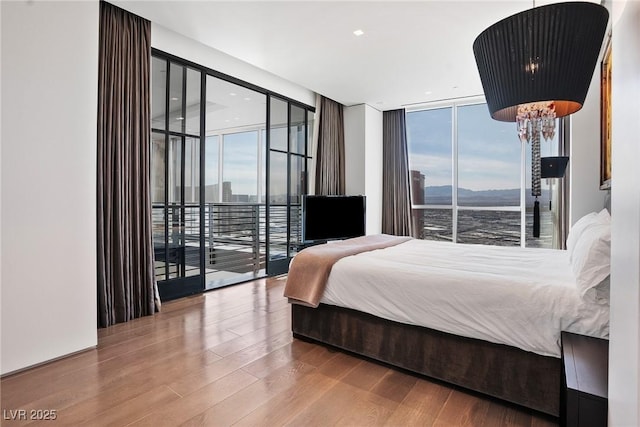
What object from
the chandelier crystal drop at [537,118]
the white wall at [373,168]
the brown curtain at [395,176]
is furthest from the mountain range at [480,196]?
the chandelier crystal drop at [537,118]

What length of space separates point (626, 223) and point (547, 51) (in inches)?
40.2

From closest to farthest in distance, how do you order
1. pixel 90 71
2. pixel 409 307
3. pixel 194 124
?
pixel 409 307 → pixel 90 71 → pixel 194 124

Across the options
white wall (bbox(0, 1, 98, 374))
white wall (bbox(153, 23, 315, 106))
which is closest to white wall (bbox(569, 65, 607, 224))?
white wall (bbox(153, 23, 315, 106))

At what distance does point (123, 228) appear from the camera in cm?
311

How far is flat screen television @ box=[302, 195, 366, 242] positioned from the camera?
16.0 ft

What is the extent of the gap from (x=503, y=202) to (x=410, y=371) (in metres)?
4.27

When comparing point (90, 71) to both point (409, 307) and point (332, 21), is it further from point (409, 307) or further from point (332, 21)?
point (409, 307)

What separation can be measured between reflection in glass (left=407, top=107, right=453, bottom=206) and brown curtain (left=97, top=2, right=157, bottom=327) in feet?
14.8

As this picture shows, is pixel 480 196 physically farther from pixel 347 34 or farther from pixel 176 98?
pixel 176 98

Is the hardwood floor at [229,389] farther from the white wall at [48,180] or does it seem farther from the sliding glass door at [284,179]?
the sliding glass door at [284,179]

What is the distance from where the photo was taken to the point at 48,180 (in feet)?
7.50

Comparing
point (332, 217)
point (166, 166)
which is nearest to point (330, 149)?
point (332, 217)

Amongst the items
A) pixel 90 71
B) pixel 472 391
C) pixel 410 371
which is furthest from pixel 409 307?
pixel 90 71

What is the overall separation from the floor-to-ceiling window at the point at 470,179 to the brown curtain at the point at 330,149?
135 centimetres
